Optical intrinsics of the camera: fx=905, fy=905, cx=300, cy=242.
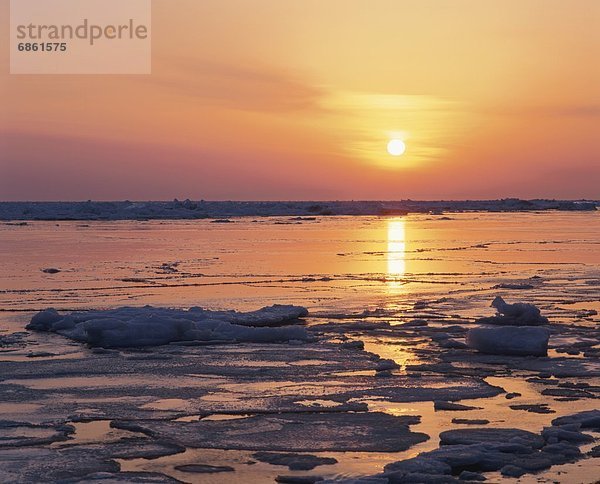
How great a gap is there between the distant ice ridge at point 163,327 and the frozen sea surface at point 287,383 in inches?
6.0

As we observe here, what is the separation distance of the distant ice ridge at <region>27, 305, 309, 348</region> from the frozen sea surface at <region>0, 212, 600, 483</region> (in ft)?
0.50

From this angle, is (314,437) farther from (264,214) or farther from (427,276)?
(264,214)

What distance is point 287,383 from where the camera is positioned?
8.12 metres

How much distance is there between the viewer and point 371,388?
7.91 m

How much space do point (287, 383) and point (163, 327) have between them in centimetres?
282

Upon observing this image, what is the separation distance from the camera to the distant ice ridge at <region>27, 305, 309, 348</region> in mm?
10281

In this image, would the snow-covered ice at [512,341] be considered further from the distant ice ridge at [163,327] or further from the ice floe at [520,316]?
the distant ice ridge at [163,327]

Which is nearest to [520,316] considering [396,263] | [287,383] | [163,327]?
[287,383]

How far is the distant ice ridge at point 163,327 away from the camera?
10.3 meters

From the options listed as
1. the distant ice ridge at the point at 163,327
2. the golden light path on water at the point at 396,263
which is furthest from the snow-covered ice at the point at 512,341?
the golden light path on water at the point at 396,263

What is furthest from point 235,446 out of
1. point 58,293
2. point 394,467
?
point 58,293

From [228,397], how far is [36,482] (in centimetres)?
247

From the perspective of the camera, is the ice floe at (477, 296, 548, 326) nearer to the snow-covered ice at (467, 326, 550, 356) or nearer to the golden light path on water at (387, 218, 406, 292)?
the snow-covered ice at (467, 326, 550, 356)

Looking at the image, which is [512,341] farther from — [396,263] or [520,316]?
[396,263]
